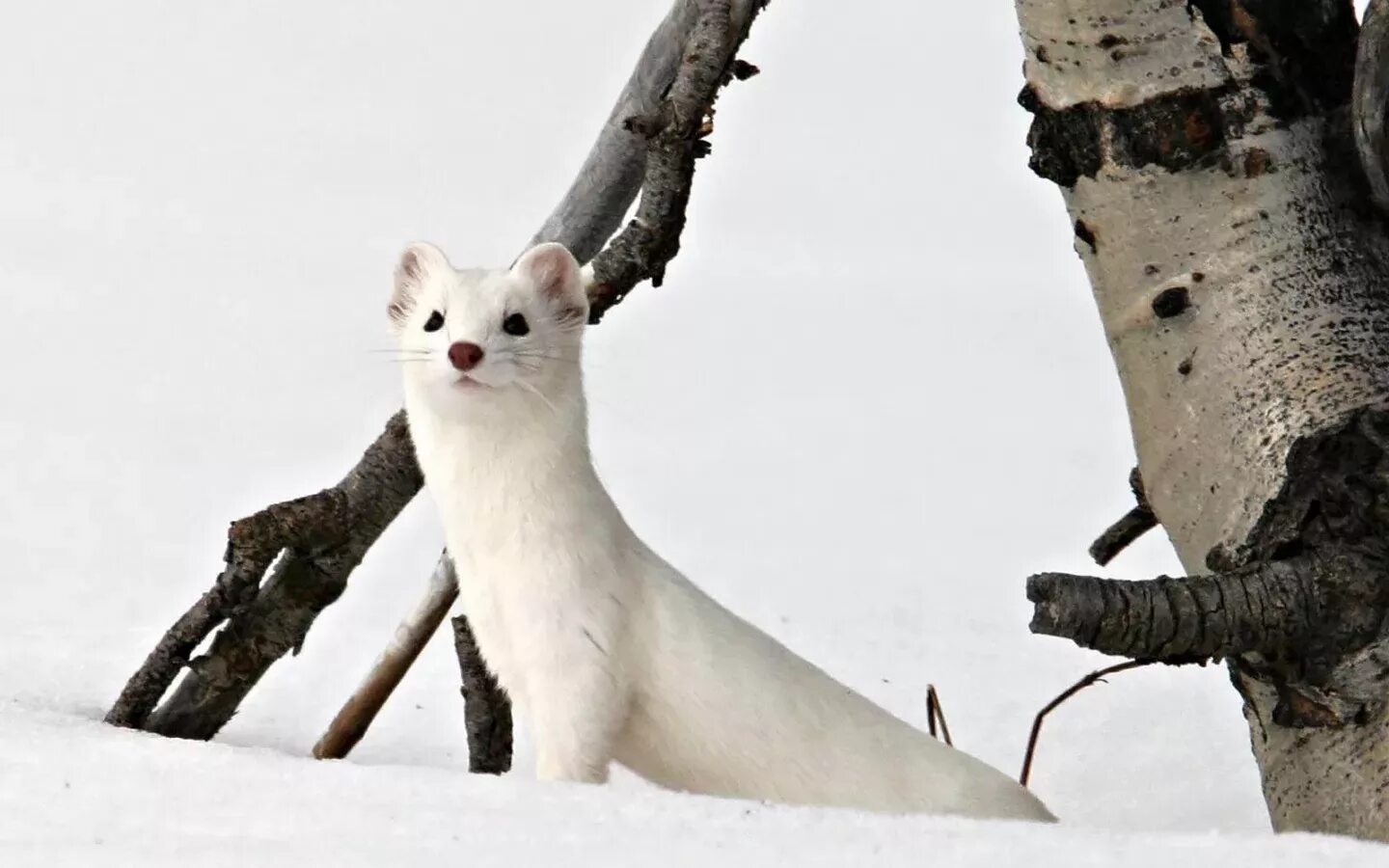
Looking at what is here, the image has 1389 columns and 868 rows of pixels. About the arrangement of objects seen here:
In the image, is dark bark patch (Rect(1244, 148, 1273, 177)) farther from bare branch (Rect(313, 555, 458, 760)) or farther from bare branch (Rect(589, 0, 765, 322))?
bare branch (Rect(313, 555, 458, 760))

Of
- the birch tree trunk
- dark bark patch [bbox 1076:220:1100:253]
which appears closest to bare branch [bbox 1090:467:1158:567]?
the birch tree trunk

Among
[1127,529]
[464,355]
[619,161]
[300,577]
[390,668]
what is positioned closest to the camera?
[464,355]

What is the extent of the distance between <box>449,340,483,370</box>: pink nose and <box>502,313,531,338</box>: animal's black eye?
9cm

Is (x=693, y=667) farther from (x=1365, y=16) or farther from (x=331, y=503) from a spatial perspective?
(x=1365, y=16)

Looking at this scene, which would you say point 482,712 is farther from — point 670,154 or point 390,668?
point 670,154

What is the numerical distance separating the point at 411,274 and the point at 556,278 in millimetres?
179

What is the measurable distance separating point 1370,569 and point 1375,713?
0.16m

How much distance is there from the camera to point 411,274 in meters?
2.46

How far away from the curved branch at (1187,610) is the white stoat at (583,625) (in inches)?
12.6

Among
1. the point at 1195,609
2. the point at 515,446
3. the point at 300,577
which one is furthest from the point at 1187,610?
the point at 300,577

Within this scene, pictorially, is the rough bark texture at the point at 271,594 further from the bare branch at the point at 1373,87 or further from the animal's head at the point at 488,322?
the bare branch at the point at 1373,87

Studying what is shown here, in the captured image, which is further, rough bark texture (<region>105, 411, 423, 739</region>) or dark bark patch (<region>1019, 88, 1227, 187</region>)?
rough bark texture (<region>105, 411, 423, 739</region>)

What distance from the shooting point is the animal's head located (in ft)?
7.51

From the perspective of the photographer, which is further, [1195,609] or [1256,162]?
[1256,162]
